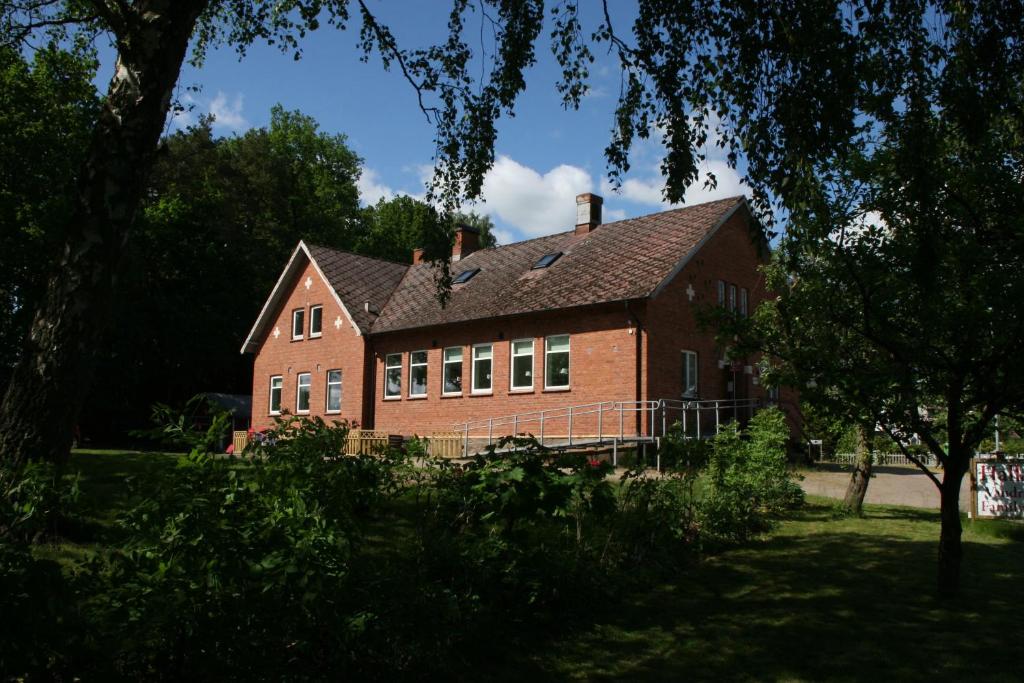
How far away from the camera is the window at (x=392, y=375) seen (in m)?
29.5

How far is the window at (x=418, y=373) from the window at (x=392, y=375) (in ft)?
2.49

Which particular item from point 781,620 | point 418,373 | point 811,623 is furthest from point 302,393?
point 811,623

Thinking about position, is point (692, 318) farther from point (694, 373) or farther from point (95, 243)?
point (95, 243)

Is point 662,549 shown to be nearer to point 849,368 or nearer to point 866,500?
point 849,368

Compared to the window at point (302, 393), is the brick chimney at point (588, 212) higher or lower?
higher

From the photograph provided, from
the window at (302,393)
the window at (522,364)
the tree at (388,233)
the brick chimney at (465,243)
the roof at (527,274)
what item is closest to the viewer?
the roof at (527,274)

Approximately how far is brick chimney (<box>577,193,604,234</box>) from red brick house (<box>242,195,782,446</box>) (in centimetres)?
5

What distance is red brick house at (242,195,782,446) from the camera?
22875 mm

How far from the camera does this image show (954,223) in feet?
24.8

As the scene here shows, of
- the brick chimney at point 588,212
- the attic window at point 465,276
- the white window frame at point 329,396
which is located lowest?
the white window frame at point 329,396

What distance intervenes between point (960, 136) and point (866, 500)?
368 inches

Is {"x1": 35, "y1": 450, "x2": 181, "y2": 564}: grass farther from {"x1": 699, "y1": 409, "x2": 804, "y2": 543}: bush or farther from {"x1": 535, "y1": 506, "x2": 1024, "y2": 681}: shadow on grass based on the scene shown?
{"x1": 699, "y1": 409, "x2": 804, "y2": 543}: bush

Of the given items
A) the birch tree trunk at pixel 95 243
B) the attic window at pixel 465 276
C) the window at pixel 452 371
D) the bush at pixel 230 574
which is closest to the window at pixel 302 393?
the attic window at pixel 465 276

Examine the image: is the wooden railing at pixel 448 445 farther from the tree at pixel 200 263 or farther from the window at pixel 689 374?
the tree at pixel 200 263
